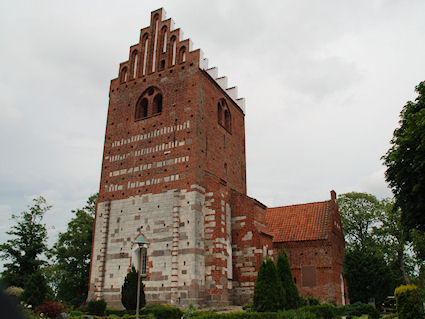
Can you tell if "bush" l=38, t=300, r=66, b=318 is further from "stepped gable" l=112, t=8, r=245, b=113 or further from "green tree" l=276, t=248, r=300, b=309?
"stepped gable" l=112, t=8, r=245, b=113

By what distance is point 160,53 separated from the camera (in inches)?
998

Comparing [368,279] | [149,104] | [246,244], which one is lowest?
[368,279]

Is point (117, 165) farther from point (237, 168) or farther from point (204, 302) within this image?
point (204, 302)

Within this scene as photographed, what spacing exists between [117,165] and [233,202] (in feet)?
25.5

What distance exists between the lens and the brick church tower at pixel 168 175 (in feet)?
65.6

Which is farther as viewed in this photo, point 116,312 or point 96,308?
point 116,312

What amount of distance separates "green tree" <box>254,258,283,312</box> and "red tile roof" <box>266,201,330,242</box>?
10215mm

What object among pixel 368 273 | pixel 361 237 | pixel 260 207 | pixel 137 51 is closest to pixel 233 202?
pixel 260 207

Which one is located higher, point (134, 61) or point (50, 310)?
point (134, 61)

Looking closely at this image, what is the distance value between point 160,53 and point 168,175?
347 inches

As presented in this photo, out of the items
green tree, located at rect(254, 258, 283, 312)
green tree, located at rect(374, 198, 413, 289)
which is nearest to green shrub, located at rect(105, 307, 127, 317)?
green tree, located at rect(254, 258, 283, 312)

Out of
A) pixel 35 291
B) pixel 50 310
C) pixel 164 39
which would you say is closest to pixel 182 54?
pixel 164 39

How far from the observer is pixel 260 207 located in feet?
78.4

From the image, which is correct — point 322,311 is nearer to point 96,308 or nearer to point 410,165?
point 410,165
